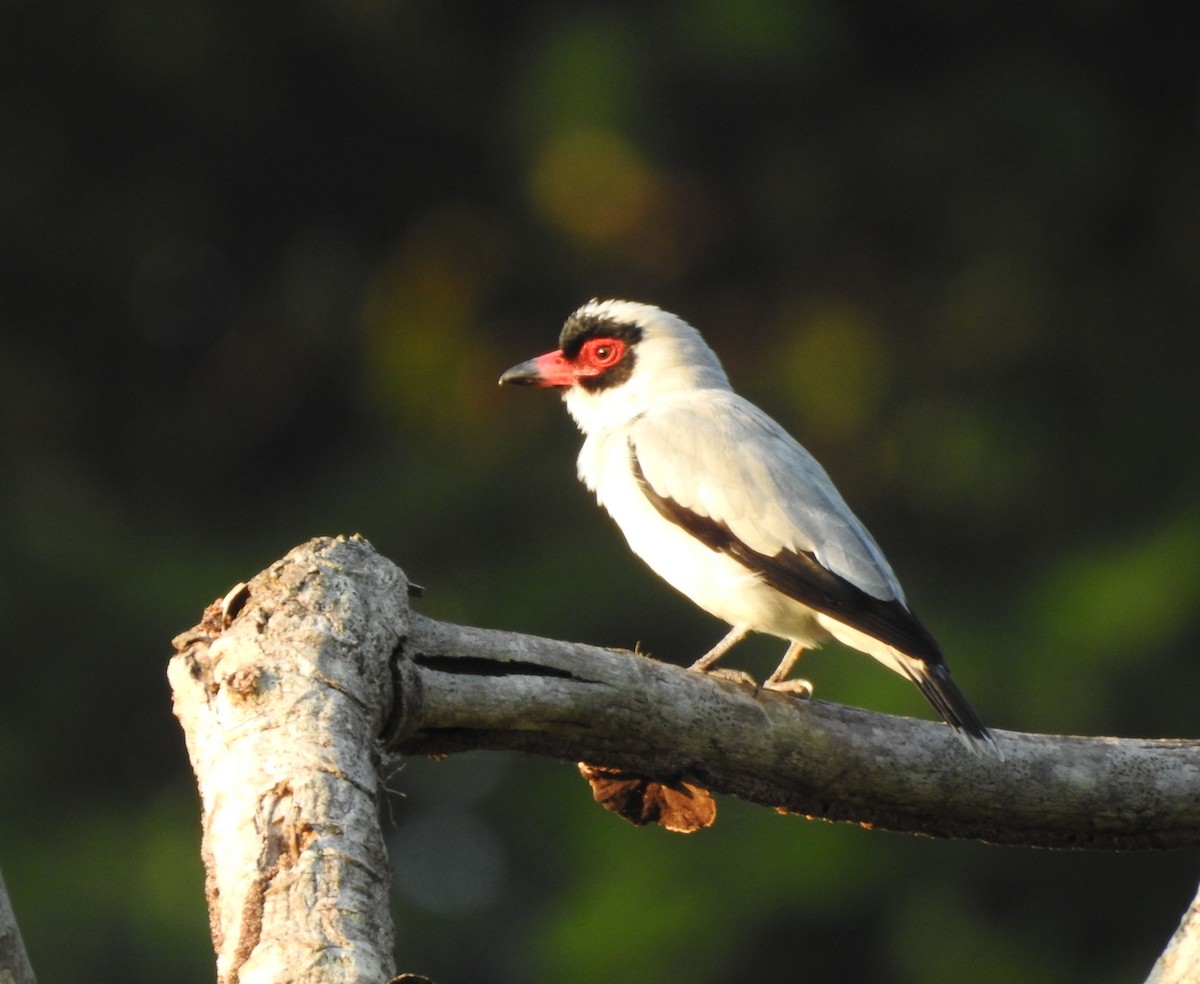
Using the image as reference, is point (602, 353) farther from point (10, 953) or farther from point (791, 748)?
point (10, 953)

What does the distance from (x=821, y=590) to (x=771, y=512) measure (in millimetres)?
341

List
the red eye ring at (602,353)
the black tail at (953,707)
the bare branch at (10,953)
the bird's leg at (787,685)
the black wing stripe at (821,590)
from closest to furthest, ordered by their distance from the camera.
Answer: the bare branch at (10,953)
the black tail at (953,707)
the bird's leg at (787,685)
the black wing stripe at (821,590)
the red eye ring at (602,353)

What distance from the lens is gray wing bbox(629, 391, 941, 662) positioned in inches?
205

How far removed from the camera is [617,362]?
6.83 meters

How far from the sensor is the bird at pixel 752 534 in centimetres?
518

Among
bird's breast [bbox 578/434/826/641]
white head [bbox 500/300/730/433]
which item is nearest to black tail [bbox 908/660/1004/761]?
bird's breast [bbox 578/434/826/641]

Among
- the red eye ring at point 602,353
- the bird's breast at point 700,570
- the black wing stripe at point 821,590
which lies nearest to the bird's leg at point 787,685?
the bird's breast at point 700,570

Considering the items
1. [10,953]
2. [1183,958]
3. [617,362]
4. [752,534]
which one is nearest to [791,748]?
[752,534]

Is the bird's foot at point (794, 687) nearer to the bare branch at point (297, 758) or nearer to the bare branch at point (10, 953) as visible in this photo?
the bare branch at point (297, 758)

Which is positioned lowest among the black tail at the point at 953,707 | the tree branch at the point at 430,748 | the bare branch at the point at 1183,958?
the bare branch at the point at 1183,958

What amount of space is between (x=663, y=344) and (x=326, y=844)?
3.99m

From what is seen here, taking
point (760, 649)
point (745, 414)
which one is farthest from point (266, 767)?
point (760, 649)

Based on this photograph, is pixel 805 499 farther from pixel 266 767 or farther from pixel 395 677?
pixel 266 767

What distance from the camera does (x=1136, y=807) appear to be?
14.8 feet
